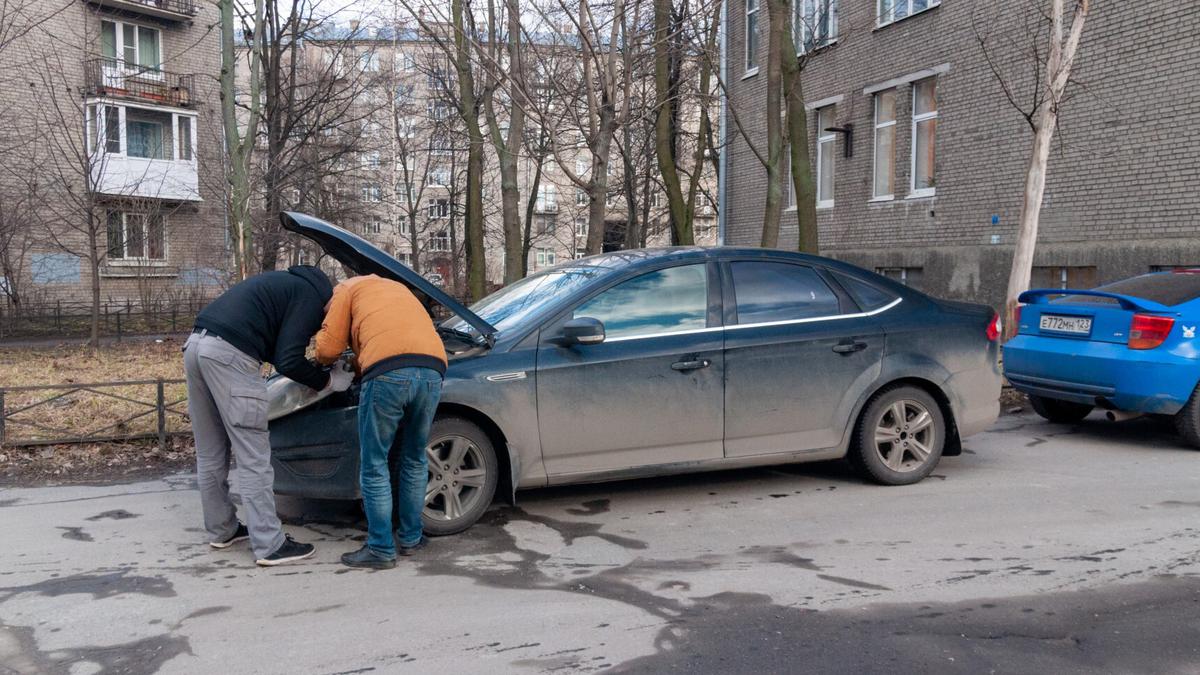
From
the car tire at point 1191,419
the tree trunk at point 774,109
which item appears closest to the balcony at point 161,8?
the tree trunk at point 774,109

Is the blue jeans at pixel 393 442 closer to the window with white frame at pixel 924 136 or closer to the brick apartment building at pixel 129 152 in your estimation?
the window with white frame at pixel 924 136

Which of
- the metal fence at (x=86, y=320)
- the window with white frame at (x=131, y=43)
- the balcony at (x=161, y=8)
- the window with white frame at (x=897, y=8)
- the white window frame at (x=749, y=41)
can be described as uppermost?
the balcony at (x=161, y=8)

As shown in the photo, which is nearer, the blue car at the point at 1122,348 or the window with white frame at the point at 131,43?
the blue car at the point at 1122,348

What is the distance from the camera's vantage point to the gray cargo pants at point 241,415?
4.91 metres

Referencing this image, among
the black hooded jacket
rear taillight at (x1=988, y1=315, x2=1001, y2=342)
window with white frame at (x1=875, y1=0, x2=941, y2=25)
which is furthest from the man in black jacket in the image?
window with white frame at (x1=875, y1=0, x2=941, y2=25)

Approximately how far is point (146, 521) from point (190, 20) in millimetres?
30450

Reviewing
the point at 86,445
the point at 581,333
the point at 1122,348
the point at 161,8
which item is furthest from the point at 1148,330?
the point at 161,8

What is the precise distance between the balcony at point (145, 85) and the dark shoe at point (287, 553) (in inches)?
1097

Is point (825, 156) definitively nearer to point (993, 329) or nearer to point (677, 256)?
point (993, 329)

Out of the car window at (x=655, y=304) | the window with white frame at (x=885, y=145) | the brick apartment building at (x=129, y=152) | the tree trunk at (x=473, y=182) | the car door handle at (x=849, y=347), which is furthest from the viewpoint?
the brick apartment building at (x=129, y=152)

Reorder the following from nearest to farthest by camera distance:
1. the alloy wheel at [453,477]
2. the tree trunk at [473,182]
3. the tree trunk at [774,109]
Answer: the alloy wheel at [453,477] < the tree trunk at [774,109] < the tree trunk at [473,182]

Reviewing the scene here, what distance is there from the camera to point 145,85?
30.8m

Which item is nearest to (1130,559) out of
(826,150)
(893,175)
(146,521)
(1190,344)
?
(1190,344)

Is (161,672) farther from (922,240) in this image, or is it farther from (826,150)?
(826,150)
